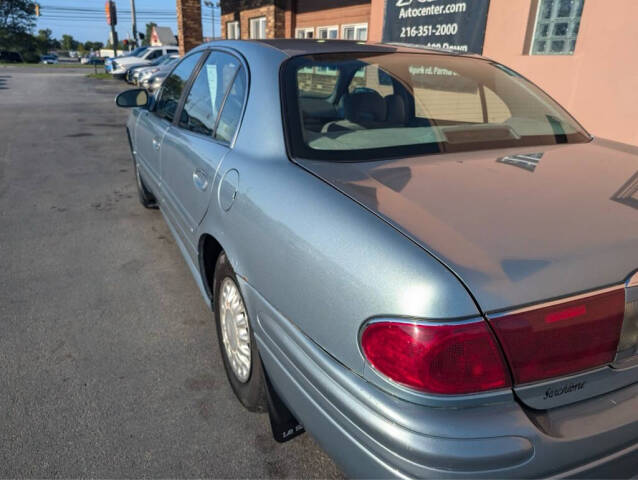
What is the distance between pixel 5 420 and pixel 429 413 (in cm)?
199

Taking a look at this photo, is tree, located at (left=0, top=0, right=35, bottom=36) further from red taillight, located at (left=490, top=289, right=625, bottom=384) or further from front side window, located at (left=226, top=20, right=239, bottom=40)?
red taillight, located at (left=490, top=289, right=625, bottom=384)

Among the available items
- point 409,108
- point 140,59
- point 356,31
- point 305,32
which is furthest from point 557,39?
point 140,59

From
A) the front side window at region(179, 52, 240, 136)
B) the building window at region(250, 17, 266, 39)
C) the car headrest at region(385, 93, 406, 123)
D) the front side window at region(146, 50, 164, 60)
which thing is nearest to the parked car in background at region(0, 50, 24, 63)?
the front side window at region(146, 50, 164, 60)

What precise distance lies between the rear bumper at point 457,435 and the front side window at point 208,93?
61.9 inches

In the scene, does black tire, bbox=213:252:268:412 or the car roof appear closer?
black tire, bbox=213:252:268:412

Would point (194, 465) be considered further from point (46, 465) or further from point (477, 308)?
point (477, 308)

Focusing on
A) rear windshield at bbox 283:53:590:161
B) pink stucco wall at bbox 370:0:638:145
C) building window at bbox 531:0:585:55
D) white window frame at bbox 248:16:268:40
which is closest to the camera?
rear windshield at bbox 283:53:590:161

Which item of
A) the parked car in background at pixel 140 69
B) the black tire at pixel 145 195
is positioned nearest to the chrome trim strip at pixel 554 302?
the black tire at pixel 145 195

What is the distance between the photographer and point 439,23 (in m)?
7.91

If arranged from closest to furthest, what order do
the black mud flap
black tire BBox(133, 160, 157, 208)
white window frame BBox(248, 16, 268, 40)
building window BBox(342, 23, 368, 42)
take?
the black mud flap → black tire BBox(133, 160, 157, 208) → building window BBox(342, 23, 368, 42) → white window frame BBox(248, 16, 268, 40)

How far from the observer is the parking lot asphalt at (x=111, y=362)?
1971 millimetres

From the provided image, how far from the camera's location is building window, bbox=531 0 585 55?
582 cm

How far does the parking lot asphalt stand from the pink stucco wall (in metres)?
5.13

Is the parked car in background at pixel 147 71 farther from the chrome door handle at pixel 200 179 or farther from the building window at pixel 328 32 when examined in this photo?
the chrome door handle at pixel 200 179
